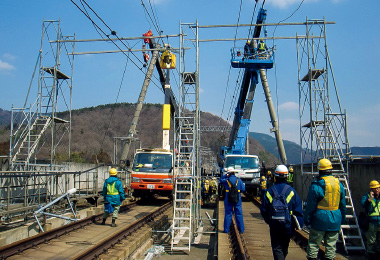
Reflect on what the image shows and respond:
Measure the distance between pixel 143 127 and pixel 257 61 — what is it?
89.3 meters

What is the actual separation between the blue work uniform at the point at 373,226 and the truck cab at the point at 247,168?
1160cm

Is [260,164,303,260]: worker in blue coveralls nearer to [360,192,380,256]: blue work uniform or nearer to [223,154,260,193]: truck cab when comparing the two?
[360,192,380,256]: blue work uniform

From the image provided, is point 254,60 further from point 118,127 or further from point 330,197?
point 118,127

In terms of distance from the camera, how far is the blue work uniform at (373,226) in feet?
23.4

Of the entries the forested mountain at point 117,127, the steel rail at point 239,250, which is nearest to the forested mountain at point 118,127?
the forested mountain at point 117,127

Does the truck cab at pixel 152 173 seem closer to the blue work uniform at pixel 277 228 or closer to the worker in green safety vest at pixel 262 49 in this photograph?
the blue work uniform at pixel 277 228

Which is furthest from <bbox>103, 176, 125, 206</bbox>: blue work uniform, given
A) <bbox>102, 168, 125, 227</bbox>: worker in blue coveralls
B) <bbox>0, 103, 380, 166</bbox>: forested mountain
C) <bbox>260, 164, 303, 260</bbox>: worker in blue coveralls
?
<bbox>0, 103, 380, 166</bbox>: forested mountain

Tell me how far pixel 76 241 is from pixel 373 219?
23.6 feet

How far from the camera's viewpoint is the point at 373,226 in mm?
7219

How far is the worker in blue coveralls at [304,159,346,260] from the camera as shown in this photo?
5.44 meters

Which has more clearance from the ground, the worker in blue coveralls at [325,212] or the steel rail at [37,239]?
the worker in blue coveralls at [325,212]

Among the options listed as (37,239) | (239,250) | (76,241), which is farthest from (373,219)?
(37,239)

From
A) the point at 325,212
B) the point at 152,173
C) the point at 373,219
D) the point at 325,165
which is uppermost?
the point at 325,165

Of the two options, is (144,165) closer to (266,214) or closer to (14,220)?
(14,220)
